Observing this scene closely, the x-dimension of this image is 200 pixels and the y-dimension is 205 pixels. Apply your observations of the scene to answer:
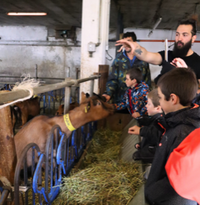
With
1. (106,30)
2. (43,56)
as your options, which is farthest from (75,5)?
(43,56)

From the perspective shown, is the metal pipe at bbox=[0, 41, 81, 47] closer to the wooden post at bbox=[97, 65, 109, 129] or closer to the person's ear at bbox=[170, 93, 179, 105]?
the wooden post at bbox=[97, 65, 109, 129]

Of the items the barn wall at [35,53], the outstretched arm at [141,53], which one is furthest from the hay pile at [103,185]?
the barn wall at [35,53]

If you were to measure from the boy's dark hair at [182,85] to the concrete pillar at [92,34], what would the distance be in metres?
2.73

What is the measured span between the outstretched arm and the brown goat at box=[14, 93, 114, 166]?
2.41 feet

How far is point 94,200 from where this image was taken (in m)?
1.90

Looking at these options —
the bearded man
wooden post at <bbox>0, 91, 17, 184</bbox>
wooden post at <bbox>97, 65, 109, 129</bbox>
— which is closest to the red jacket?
wooden post at <bbox>0, 91, 17, 184</bbox>

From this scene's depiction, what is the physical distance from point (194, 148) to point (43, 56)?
1087 cm

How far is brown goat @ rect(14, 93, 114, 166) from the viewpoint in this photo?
2.16 metres

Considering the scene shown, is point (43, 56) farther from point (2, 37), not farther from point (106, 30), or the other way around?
point (106, 30)

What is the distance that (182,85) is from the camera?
4.26 ft

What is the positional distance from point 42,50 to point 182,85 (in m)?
10.6

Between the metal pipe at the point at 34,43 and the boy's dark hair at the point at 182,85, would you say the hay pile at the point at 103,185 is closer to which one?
the boy's dark hair at the point at 182,85

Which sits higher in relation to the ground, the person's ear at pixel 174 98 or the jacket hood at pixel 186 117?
the person's ear at pixel 174 98

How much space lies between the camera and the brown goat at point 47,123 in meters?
2.16
